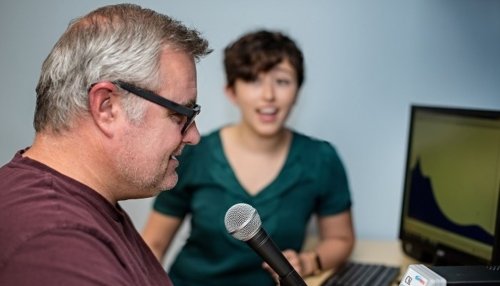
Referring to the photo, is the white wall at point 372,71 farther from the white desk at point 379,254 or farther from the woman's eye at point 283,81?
the woman's eye at point 283,81

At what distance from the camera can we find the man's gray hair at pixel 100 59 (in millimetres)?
953

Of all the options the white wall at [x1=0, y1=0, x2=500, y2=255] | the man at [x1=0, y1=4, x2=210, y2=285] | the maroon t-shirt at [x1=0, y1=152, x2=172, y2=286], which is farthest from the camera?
the white wall at [x1=0, y1=0, x2=500, y2=255]

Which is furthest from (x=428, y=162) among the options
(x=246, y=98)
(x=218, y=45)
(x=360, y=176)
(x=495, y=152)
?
(x=218, y=45)

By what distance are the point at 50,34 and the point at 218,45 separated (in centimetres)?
58

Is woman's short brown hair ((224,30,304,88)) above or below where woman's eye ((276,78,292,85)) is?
above

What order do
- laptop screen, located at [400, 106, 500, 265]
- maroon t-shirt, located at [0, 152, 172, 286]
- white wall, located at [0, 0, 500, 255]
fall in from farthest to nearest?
white wall, located at [0, 0, 500, 255] < laptop screen, located at [400, 106, 500, 265] < maroon t-shirt, located at [0, 152, 172, 286]

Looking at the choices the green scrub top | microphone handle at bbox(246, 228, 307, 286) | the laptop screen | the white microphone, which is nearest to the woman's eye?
the green scrub top

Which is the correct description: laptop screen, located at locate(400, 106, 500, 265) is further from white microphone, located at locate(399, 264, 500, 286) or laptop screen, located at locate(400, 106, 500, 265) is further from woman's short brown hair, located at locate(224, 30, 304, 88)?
white microphone, located at locate(399, 264, 500, 286)

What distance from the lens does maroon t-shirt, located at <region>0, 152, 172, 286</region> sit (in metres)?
0.78

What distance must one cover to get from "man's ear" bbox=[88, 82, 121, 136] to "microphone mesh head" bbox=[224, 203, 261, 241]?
0.25m

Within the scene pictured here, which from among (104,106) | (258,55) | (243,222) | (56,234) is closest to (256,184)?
(258,55)

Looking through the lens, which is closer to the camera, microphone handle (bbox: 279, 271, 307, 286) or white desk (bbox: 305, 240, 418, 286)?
microphone handle (bbox: 279, 271, 307, 286)

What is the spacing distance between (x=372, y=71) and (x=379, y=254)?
1.91 feet

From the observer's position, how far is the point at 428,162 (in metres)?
1.74
